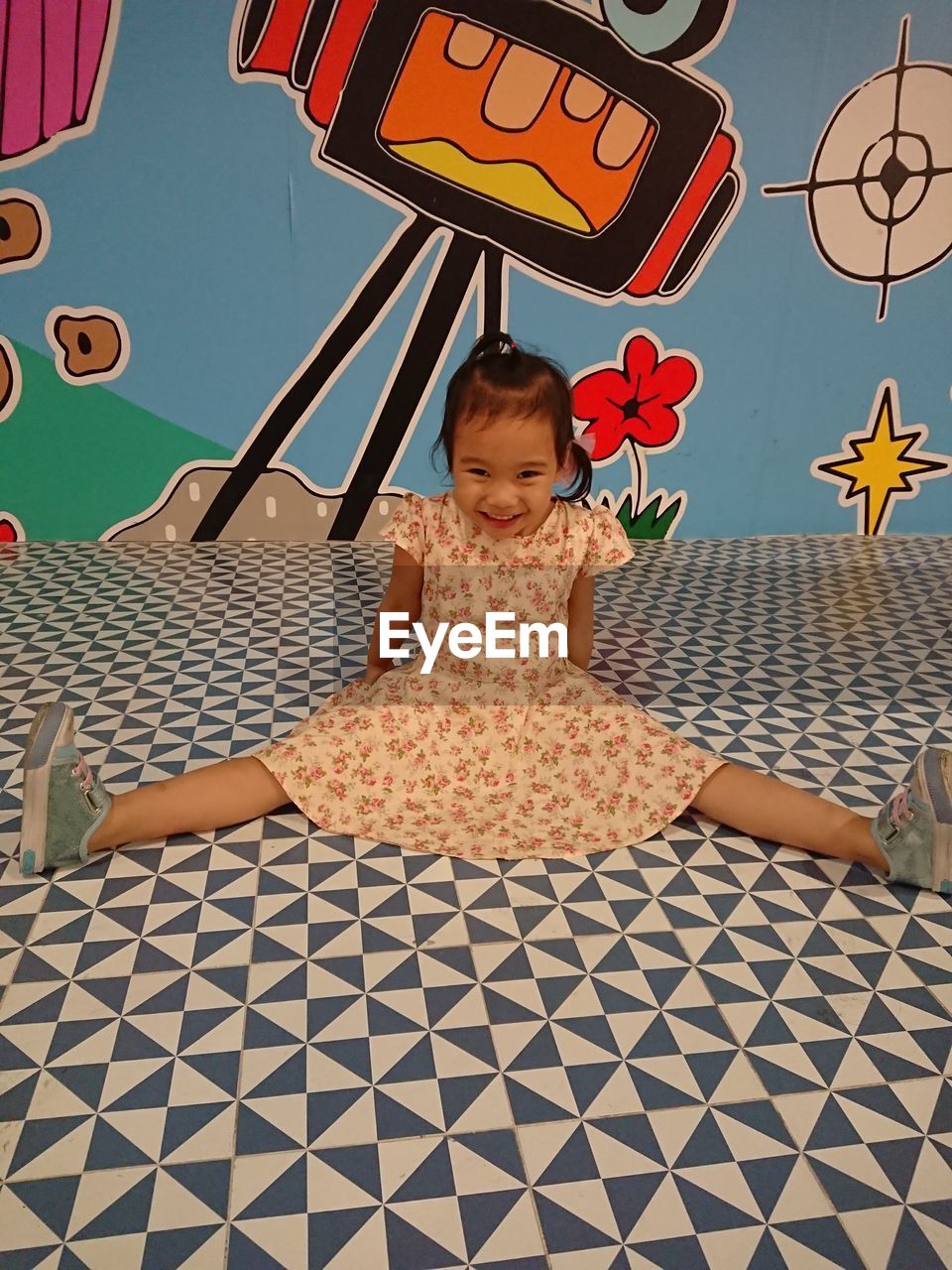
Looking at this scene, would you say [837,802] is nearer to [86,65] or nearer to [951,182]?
[951,182]

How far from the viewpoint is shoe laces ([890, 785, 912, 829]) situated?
1.34m

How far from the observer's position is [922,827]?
133cm

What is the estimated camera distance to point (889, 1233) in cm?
90

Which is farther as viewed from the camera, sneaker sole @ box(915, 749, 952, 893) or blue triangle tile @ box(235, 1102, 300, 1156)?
sneaker sole @ box(915, 749, 952, 893)

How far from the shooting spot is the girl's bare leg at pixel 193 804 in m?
1.37

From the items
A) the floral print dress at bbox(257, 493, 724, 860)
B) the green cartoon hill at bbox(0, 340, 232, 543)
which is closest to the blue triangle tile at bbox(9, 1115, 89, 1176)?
the floral print dress at bbox(257, 493, 724, 860)

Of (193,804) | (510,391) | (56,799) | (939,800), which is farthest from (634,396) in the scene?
(56,799)

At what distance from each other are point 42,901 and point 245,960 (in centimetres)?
29

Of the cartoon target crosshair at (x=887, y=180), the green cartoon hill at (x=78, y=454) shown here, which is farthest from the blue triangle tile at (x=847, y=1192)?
the cartoon target crosshair at (x=887, y=180)

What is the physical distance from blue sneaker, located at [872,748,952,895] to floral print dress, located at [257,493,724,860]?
25 cm

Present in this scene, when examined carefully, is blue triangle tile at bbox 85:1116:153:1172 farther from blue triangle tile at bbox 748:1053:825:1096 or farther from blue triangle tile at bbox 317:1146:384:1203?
blue triangle tile at bbox 748:1053:825:1096

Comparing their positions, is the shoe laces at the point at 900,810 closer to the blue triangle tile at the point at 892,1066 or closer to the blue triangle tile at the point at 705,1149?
the blue triangle tile at the point at 892,1066

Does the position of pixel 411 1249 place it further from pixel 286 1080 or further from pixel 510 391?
pixel 510 391

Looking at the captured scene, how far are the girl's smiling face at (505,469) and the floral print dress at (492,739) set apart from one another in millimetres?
80
